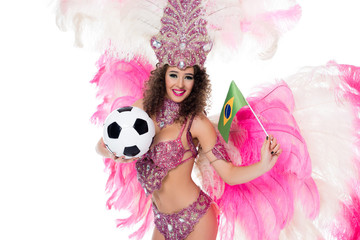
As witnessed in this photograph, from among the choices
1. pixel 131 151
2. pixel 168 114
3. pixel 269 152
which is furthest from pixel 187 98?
pixel 269 152

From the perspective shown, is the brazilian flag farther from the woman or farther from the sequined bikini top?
the sequined bikini top

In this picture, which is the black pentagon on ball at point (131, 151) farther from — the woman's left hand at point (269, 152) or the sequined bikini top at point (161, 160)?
the woman's left hand at point (269, 152)

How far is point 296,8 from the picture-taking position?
9.49 ft

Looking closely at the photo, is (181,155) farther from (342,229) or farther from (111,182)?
(342,229)

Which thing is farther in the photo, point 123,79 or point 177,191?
point 123,79

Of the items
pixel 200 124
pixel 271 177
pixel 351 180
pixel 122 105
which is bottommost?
pixel 351 180

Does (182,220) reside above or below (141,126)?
below

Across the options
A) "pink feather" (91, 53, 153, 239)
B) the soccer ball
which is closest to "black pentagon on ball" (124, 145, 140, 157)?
the soccer ball

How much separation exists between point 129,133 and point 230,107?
0.63 metres

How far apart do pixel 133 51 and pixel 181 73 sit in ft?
1.44

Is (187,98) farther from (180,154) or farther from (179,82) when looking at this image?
(180,154)

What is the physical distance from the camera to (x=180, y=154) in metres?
2.86

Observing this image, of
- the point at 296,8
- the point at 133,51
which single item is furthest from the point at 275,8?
the point at 133,51

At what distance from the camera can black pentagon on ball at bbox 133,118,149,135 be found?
269cm
